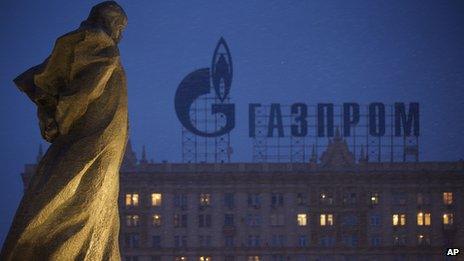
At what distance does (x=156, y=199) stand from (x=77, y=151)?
90.3m

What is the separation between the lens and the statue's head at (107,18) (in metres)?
7.67

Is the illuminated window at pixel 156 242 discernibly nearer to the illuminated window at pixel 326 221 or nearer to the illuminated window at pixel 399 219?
the illuminated window at pixel 326 221

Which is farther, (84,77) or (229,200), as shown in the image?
(229,200)

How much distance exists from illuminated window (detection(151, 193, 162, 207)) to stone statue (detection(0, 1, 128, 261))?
89358 mm

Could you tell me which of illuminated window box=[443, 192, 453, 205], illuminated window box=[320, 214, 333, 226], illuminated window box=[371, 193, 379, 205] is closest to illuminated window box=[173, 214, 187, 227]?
illuminated window box=[320, 214, 333, 226]

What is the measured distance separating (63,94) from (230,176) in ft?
295

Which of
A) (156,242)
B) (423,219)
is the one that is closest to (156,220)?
(156,242)

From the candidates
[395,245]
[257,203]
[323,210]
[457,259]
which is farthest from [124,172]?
[457,259]

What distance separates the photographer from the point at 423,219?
317 ft

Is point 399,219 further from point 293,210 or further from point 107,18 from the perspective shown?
point 107,18

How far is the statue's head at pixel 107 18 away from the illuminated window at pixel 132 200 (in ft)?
291

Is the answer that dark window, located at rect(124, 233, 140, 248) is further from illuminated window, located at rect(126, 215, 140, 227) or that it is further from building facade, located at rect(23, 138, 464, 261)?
illuminated window, located at rect(126, 215, 140, 227)

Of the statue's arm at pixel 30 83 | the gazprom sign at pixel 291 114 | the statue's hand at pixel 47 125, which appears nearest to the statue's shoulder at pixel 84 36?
the statue's arm at pixel 30 83

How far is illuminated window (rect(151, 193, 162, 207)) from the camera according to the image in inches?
3792
